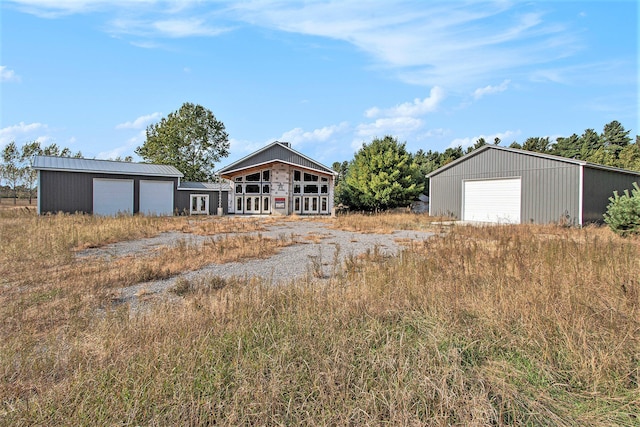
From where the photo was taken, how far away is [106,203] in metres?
25.3

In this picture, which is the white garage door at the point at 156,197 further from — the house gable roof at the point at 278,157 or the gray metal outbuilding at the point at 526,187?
the gray metal outbuilding at the point at 526,187

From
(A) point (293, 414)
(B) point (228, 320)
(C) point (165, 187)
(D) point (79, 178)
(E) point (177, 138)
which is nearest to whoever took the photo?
(A) point (293, 414)

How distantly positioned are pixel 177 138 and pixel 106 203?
2121 centimetres

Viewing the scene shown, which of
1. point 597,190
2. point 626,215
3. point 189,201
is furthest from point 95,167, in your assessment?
point 597,190

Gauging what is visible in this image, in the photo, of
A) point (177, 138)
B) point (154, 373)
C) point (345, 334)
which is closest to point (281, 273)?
point (345, 334)

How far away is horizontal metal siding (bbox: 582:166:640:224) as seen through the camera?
56.4 feet

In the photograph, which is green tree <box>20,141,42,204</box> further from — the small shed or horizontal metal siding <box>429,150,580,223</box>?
horizontal metal siding <box>429,150,580,223</box>

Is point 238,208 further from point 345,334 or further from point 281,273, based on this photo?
point 345,334

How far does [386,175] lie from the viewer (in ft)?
93.9

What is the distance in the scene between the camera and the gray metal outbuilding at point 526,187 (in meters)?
17.3

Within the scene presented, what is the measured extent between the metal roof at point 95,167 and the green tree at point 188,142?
16534 millimetres

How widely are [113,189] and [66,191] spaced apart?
2861 mm

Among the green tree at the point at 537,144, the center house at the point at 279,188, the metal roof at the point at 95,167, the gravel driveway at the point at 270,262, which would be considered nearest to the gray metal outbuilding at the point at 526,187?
the center house at the point at 279,188

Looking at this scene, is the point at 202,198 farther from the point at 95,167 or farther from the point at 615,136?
the point at 615,136
